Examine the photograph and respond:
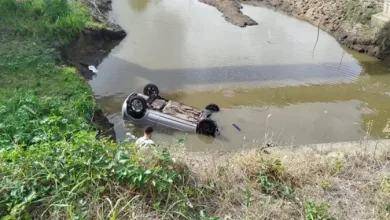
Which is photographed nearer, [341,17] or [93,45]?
[93,45]

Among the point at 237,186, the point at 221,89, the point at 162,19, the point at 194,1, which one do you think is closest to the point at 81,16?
the point at 162,19

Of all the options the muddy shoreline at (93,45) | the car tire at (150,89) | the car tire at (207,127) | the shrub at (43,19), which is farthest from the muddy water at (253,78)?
A: the shrub at (43,19)

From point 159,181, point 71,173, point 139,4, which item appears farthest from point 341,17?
point 71,173

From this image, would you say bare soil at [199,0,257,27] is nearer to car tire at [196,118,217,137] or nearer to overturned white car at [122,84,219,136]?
overturned white car at [122,84,219,136]

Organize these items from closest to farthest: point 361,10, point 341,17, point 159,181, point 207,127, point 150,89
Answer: point 159,181, point 207,127, point 150,89, point 361,10, point 341,17

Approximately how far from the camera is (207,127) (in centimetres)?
782

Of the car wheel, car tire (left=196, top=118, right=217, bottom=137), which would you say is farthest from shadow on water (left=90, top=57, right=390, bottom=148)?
car tire (left=196, top=118, right=217, bottom=137)

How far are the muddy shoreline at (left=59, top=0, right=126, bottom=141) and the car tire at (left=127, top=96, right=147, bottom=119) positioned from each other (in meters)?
0.46

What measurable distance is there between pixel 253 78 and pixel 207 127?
9.85 feet

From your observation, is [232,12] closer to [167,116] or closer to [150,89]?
[150,89]

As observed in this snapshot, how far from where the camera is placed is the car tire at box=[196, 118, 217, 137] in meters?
7.77

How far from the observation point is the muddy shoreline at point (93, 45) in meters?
9.84

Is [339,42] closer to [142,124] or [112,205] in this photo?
[142,124]

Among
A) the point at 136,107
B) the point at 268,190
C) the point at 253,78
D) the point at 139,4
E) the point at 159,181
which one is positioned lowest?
the point at 139,4
